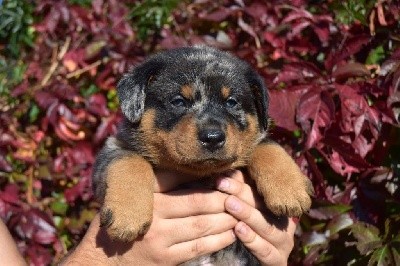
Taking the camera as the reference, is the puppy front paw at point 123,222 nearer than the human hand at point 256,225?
Yes

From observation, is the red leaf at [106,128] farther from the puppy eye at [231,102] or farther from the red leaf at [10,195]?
the puppy eye at [231,102]

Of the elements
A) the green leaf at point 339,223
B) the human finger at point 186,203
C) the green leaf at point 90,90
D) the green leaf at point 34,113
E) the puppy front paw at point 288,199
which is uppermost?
the puppy front paw at point 288,199

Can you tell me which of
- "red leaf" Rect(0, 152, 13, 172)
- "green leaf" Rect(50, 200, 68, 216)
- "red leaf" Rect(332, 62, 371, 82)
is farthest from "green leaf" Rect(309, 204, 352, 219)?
"red leaf" Rect(0, 152, 13, 172)

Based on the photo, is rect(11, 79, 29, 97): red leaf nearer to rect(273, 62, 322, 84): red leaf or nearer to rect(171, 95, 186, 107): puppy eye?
rect(171, 95, 186, 107): puppy eye

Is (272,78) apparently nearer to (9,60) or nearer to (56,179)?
(56,179)

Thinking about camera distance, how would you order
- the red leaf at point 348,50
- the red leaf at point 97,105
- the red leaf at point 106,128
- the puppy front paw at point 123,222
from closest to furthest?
the puppy front paw at point 123,222 → the red leaf at point 348,50 → the red leaf at point 106,128 → the red leaf at point 97,105

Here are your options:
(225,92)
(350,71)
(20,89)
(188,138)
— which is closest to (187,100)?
(225,92)

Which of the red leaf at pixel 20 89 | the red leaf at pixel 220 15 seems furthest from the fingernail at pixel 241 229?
the red leaf at pixel 20 89
